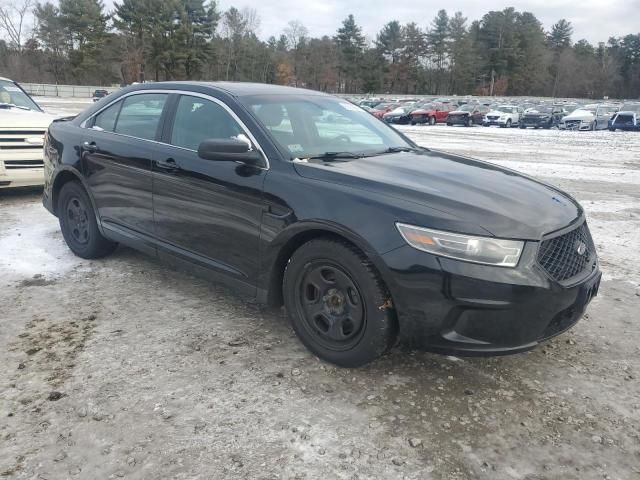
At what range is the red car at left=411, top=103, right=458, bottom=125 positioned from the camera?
3472cm

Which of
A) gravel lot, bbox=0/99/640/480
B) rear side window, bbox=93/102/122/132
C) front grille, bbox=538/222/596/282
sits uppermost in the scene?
rear side window, bbox=93/102/122/132

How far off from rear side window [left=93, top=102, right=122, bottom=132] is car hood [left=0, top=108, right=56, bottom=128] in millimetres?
3076

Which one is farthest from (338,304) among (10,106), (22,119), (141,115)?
(10,106)

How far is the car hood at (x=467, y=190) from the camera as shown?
282cm

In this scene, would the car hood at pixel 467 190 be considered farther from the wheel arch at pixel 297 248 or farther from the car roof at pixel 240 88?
the car roof at pixel 240 88

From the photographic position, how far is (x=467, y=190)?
3.12 metres

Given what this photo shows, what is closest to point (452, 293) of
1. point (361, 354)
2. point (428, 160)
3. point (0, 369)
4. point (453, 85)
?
point (361, 354)

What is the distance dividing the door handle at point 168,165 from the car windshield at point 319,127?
2.27 feet

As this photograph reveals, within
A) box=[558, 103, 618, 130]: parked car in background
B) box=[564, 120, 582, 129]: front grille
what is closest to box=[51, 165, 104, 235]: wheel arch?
box=[558, 103, 618, 130]: parked car in background

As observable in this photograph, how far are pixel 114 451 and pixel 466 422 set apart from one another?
5.64ft

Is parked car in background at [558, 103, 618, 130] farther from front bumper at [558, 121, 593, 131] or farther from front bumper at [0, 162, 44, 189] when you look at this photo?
front bumper at [0, 162, 44, 189]

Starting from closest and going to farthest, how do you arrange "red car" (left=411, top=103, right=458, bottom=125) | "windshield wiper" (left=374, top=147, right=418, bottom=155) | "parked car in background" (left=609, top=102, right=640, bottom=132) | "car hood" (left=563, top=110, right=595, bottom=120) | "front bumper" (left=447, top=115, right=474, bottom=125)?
1. "windshield wiper" (left=374, top=147, right=418, bottom=155)
2. "parked car in background" (left=609, top=102, right=640, bottom=132)
3. "car hood" (left=563, top=110, right=595, bottom=120)
4. "front bumper" (left=447, top=115, right=474, bottom=125)
5. "red car" (left=411, top=103, right=458, bottom=125)

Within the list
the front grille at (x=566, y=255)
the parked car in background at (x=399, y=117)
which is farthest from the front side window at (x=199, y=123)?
the parked car in background at (x=399, y=117)

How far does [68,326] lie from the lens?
3.70 meters
